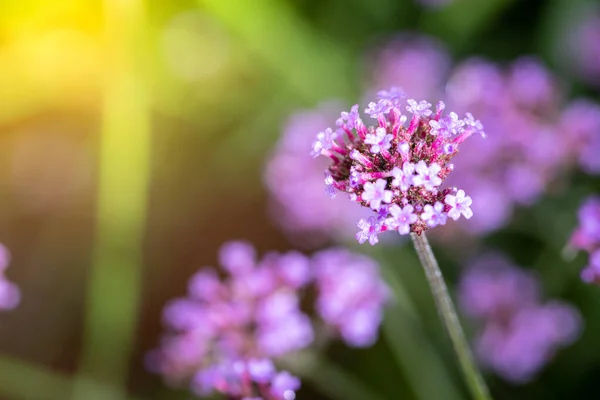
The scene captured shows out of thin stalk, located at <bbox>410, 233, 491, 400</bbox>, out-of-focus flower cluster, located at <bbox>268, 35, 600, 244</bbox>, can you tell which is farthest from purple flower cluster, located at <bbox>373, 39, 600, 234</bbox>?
thin stalk, located at <bbox>410, 233, 491, 400</bbox>

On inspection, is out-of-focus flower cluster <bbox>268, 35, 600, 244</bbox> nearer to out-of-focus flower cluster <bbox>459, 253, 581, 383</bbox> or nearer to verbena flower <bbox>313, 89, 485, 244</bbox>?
out-of-focus flower cluster <bbox>459, 253, 581, 383</bbox>

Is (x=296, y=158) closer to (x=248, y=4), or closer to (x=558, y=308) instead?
(x=248, y=4)

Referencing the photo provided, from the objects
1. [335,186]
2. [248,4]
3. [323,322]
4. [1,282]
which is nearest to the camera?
[335,186]

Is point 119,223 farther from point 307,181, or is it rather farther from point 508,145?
point 508,145

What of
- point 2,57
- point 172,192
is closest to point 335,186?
point 172,192

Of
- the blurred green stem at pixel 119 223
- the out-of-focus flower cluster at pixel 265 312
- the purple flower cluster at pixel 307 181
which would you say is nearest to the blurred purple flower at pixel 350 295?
the out-of-focus flower cluster at pixel 265 312

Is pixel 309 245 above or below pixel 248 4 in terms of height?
below

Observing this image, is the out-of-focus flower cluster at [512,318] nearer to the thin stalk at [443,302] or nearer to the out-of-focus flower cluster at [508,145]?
the out-of-focus flower cluster at [508,145]

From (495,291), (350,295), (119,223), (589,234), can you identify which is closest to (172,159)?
(119,223)

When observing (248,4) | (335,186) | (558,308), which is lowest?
(335,186)
